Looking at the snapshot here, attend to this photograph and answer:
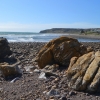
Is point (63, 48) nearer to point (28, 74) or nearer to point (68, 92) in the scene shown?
point (28, 74)

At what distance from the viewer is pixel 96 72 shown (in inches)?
243

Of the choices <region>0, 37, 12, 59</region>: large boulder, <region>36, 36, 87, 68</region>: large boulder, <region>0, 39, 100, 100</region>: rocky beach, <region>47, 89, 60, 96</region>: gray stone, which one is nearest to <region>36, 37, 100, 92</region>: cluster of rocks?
<region>36, 36, 87, 68</region>: large boulder

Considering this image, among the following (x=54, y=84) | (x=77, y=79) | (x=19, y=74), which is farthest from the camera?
(x=19, y=74)

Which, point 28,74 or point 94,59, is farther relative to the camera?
point 28,74

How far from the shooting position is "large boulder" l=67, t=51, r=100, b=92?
5.97 metres

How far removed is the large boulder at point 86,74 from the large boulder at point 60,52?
2.20 m

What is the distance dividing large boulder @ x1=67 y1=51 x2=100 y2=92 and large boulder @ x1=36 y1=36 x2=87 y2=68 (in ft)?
7.22

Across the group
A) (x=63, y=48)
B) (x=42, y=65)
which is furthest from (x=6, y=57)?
(x=63, y=48)

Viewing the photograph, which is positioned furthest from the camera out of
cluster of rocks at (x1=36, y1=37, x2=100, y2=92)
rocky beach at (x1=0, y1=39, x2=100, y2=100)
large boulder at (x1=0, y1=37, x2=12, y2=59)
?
Result: large boulder at (x1=0, y1=37, x2=12, y2=59)

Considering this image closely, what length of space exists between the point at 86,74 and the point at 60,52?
3114 mm

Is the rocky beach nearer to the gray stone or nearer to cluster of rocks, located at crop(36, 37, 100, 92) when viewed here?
the gray stone

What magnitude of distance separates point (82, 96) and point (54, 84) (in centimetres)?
119

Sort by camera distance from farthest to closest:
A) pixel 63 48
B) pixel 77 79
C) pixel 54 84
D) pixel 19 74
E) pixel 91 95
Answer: pixel 63 48 < pixel 19 74 < pixel 54 84 < pixel 77 79 < pixel 91 95

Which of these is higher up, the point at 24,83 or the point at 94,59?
the point at 94,59
